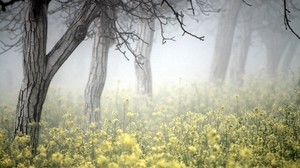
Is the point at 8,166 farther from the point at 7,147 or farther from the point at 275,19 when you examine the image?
the point at 275,19

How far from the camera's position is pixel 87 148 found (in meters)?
5.41

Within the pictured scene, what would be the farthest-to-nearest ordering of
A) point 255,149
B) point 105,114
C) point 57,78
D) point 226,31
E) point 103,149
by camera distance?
1. point 57,78
2. point 226,31
3. point 105,114
4. point 255,149
5. point 103,149

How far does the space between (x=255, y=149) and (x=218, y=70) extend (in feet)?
36.8

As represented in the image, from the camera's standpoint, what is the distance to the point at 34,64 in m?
6.05

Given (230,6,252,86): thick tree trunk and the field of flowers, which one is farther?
(230,6,252,86): thick tree trunk

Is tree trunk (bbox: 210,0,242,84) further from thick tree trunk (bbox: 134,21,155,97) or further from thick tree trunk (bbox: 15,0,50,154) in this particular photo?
thick tree trunk (bbox: 15,0,50,154)

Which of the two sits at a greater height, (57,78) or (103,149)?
(57,78)

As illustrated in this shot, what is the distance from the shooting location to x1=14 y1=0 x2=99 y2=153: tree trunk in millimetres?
6016

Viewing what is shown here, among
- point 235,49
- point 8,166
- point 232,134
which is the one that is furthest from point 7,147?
point 235,49

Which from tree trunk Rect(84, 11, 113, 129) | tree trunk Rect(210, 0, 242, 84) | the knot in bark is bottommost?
tree trunk Rect(84, 11, 113, 129)

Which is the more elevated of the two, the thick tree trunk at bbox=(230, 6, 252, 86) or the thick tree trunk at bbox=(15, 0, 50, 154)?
the thick tree trunk at bbox=(230, 6, 252, 86)

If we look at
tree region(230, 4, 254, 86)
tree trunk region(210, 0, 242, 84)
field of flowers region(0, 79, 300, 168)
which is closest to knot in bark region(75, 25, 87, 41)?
field of flowers region(0, 79, 300, 168)

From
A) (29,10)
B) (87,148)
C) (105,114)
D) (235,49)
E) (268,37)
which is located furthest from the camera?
(268,37)

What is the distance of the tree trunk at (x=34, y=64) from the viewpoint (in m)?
6.02
